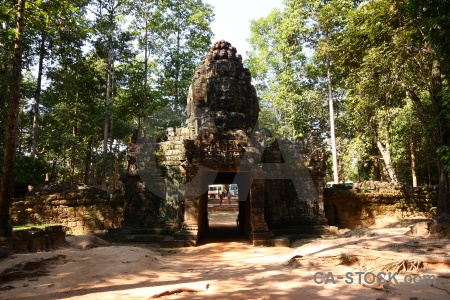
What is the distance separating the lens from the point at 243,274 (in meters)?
6.34

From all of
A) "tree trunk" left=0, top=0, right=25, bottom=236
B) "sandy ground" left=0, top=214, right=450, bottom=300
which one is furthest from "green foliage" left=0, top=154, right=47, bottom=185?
"sandy ground" left=0, top=214, right=450, bottom=300

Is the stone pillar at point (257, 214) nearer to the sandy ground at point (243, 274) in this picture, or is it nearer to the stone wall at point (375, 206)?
the sandy ground at point (243, 274)

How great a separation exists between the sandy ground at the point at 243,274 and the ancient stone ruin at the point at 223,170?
109 inches

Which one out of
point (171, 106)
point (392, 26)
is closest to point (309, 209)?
point (392, 26)

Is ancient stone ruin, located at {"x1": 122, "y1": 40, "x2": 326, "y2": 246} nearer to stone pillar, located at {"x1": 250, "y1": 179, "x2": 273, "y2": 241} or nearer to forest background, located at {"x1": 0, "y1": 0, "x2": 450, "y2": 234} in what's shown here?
stone pillar, located at {"x1": 250, "y1": 179, "x2": 273, "y2": 241}

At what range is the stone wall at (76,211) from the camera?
13.6m

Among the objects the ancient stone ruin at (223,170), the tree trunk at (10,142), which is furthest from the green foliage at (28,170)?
the tree trunk at (10,142)

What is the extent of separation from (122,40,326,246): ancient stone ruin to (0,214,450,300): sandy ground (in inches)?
109

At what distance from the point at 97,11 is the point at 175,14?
21.9ft

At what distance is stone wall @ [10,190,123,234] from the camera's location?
44.7ft

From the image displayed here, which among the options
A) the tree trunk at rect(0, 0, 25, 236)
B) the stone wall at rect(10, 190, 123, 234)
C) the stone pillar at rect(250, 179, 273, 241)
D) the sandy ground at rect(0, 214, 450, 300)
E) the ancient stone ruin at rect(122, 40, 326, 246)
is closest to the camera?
the sandy ground at rect(0, 214, 450, 300)

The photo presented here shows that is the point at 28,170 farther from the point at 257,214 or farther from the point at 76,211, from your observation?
the point at 257,214

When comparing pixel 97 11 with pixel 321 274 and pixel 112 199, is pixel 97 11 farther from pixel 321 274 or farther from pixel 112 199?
pixel 321 274

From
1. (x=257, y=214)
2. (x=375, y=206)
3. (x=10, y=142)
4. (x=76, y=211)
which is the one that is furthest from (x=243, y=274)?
(x=76, y=211)
